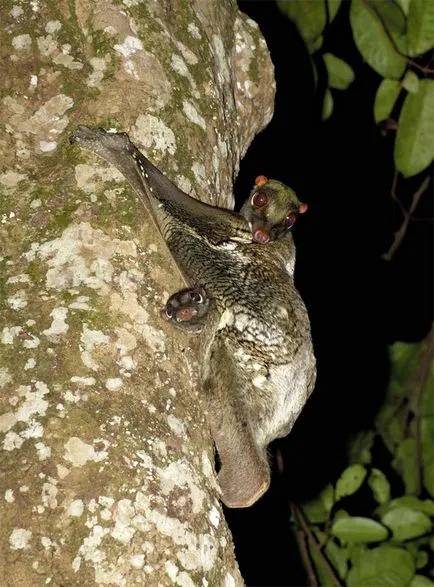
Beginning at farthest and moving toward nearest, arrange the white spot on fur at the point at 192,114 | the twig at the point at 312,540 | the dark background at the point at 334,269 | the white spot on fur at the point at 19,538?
the dark background at the point at 334,269, the twig at the point at 312,540, the white spot on fur at the point at 192,114, the white spot on fur at the point at 19,538

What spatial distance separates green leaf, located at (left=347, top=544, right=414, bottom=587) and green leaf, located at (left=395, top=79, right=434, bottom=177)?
1.84 meters

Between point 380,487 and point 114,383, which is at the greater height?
point 114,383

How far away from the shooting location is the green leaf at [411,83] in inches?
185

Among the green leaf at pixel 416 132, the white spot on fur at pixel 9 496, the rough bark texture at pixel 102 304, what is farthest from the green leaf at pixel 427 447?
the white spot on fur at pixel 9 496

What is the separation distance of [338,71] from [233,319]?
294cm

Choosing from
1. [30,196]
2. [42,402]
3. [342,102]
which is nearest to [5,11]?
[30,196]

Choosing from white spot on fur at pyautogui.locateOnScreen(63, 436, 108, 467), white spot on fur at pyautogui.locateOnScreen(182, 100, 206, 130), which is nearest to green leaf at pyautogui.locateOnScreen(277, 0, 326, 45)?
white spot on fur at pyautogui.locateOnScreen(182, 100, 206, 130)

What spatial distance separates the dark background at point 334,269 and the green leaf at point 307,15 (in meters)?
0.30

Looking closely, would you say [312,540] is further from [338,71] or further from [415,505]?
[338,71]

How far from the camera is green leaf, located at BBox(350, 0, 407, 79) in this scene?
183 inches

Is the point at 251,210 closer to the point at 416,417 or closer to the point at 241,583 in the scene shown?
the point at 241,583

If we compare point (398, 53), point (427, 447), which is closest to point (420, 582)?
point (427, 447)

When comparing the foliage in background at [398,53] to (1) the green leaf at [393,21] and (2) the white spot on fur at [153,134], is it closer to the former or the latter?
(1) the green leaf at [393,21]

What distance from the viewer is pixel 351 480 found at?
16.9 feet
